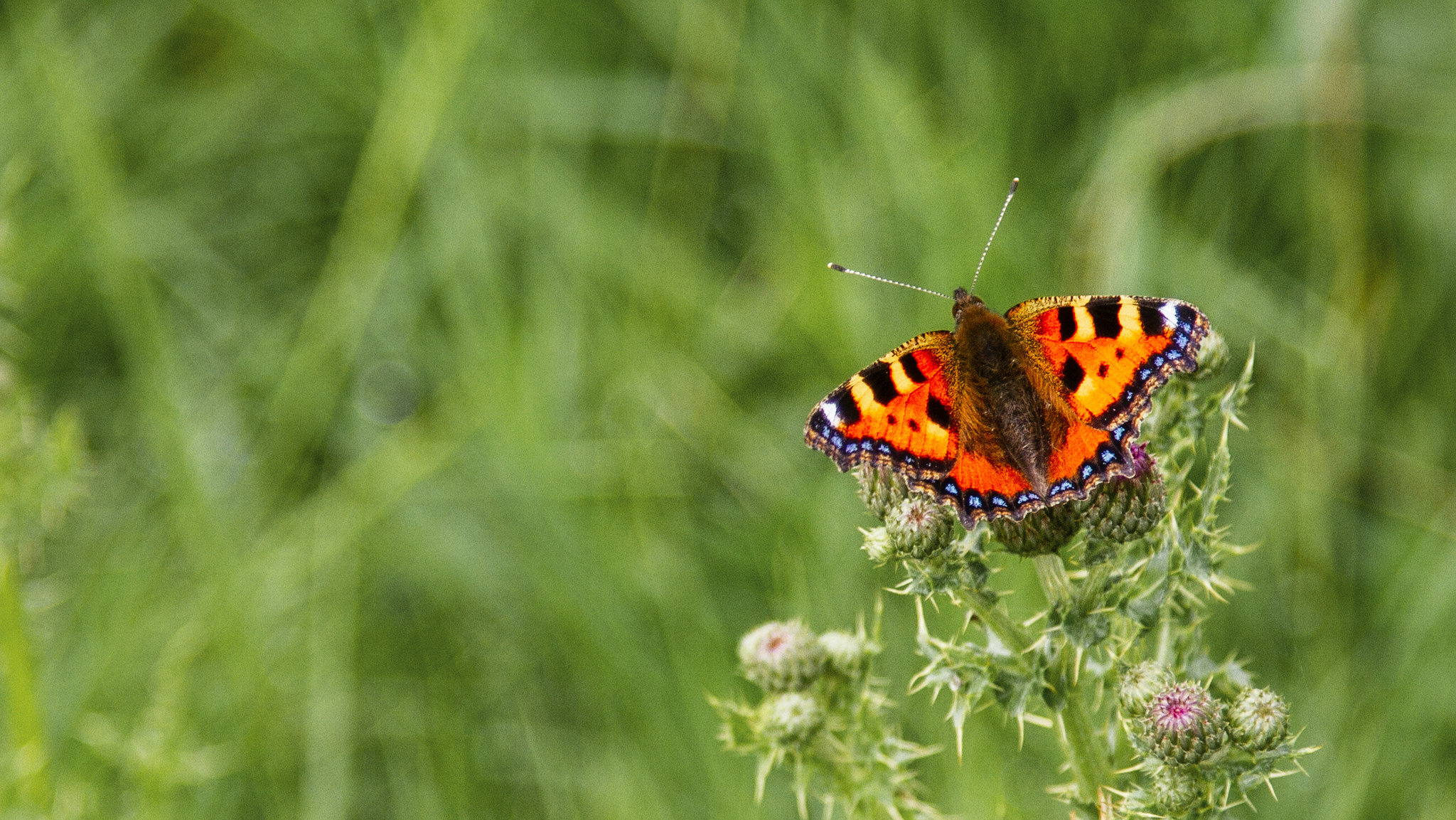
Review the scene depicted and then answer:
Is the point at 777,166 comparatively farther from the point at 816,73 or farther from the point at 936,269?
the point at 936,269

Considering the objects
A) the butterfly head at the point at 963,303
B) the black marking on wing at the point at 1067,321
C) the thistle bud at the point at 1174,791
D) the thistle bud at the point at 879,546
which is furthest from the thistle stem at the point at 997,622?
the butterfly head at the point at 963,303

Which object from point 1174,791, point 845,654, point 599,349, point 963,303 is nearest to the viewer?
point 1174,791

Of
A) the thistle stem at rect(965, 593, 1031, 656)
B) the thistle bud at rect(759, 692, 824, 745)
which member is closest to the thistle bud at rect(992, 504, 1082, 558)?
the thistle stem at rect(965, 593, 1031, 656)

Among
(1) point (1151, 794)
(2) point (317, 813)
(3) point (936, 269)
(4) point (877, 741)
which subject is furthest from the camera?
(3) point (936, 269)

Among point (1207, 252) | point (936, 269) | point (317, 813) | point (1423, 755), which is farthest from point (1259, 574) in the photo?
point (317, 813)

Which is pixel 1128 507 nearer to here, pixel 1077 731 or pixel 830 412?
pixel 1077 731

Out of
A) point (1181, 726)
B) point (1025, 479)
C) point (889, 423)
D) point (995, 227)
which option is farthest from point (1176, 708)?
point (995, 227)
